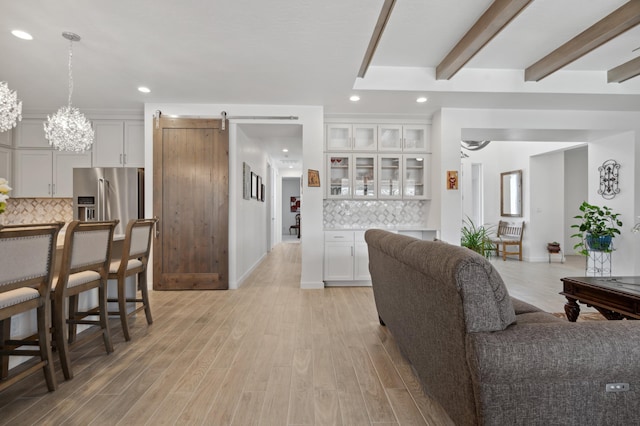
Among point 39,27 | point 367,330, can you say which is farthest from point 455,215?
point 39,27

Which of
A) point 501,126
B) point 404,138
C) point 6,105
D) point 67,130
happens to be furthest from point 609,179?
point 6,105

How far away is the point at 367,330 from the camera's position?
2971 millimetres

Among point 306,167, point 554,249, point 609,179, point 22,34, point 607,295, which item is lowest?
point 554,249

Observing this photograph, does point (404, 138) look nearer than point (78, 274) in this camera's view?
No

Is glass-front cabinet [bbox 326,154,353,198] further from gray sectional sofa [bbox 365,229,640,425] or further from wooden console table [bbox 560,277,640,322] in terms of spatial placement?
gray sectional sofa [bbox 365,229,640,425]

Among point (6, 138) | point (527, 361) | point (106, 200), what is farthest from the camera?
point (6, 138)

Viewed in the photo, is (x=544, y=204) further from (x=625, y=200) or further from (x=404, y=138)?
(x=404, y=138)

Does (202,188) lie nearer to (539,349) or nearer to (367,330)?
(367,330)

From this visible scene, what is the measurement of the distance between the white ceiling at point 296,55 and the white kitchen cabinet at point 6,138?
0.54 meters

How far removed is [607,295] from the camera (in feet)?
7.75

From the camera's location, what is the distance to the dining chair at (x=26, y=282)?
5.35 ft

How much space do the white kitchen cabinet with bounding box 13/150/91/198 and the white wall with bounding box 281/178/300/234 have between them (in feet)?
34.5

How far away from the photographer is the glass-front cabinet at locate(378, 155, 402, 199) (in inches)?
202

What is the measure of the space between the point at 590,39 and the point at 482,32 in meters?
1.13
